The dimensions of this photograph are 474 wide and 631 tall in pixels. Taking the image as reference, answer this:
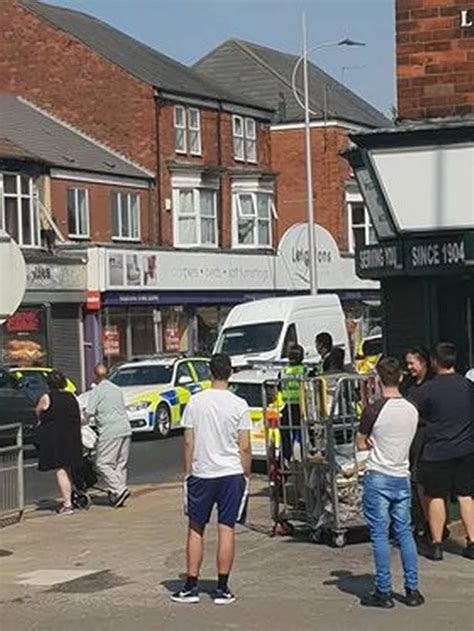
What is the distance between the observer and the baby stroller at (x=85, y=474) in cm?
1603

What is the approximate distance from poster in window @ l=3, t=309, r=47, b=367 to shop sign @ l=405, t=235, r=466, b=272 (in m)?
26.9

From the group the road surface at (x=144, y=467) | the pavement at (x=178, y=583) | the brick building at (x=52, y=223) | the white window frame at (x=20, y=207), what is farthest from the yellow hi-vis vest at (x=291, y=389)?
the white window frame at (x=20, y=207)

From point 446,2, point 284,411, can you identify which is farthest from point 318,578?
point 446,2

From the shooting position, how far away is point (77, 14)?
5319 centimetres

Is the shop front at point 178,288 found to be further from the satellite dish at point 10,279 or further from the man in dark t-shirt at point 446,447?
the man in dark t-shirt at point 446,447

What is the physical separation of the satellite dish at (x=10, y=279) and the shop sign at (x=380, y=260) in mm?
3482

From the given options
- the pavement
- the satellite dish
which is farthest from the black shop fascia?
the satellite dish

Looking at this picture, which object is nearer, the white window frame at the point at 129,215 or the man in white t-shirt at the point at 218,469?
the man in white t-shirt at the point at 218,469

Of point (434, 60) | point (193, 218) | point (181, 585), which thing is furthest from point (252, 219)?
point (181, 585)

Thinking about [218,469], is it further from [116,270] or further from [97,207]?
[97,207]

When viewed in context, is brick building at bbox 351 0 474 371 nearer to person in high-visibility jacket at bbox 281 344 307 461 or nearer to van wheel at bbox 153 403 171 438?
A: person in high-visibility jacket at bbox 281 344 307 461

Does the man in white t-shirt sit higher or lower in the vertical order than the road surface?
higher

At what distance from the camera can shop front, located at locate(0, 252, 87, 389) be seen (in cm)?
3916

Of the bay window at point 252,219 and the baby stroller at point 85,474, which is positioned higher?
the bay window at point 252,219
